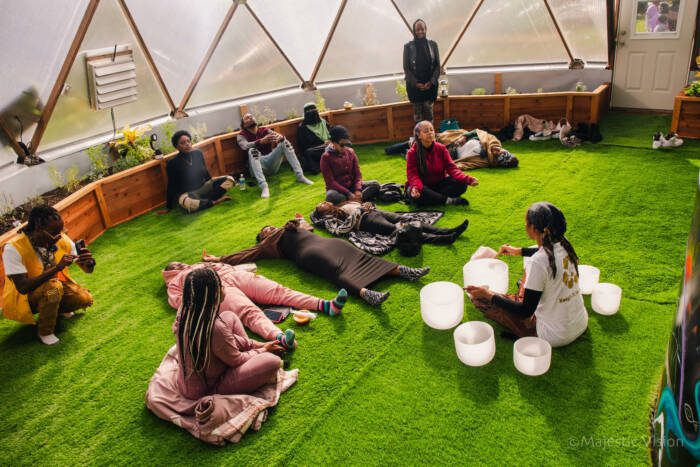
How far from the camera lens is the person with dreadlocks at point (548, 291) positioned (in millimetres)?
3186

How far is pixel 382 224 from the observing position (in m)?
5.43

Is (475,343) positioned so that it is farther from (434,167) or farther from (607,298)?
(434,167)

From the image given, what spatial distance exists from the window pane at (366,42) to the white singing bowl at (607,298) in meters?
7.23

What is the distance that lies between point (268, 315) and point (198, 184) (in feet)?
11.3

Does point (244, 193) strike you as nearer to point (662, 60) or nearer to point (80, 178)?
point (80, 178)

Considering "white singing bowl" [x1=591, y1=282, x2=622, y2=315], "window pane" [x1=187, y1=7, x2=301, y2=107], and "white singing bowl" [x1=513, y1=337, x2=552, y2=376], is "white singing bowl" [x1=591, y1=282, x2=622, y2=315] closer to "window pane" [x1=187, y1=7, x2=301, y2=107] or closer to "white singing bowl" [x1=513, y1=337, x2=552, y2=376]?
"white singing bowl" [x1=513, y1=337, x2=552, y2=376]

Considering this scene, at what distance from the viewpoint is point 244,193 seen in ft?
24.5

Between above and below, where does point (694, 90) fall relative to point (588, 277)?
above

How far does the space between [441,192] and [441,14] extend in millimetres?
4942

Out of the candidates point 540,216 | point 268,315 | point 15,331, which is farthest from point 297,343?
point 15,331

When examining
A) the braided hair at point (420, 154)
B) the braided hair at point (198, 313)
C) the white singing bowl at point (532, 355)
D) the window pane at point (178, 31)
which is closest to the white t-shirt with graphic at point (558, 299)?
the white singing bowl at point (532, 355)

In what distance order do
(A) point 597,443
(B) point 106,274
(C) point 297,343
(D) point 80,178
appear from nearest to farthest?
(A) point 597,443, (C) point 297,343, (B) point 106,274, (D) point 80,178

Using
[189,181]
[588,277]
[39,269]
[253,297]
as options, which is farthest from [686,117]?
[39,269]

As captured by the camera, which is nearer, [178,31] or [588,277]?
[588,277]
